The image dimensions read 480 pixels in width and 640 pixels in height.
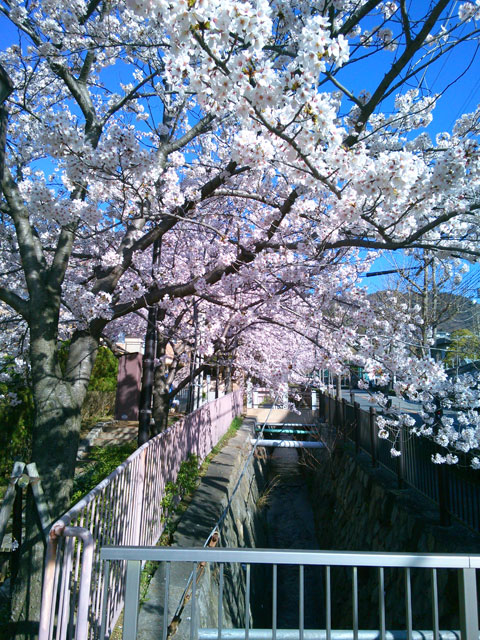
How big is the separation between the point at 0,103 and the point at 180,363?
616 cm

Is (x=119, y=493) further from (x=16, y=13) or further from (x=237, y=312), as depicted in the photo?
(x=16, y=13)

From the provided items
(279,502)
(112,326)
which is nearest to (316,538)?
(279,502)

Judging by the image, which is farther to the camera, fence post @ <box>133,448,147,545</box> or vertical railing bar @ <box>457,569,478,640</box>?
fence post @ <box>133,448,147,545</box>

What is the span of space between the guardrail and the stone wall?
169mm

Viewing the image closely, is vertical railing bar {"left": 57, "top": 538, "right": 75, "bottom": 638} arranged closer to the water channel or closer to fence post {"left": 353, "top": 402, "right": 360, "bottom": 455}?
the water channel

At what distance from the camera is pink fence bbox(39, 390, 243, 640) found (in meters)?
2.54

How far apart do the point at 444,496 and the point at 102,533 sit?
180 inches

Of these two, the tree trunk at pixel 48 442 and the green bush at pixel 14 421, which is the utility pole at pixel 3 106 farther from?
the green bush at pixel 14 421

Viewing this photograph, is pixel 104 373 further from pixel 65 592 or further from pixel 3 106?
pixel 65 592

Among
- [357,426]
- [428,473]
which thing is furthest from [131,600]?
[357,426]

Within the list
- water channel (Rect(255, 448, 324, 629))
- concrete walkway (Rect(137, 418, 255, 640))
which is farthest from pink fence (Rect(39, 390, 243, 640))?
water channel (Rect(255, 448, 324, 629))

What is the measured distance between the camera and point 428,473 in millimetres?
6875

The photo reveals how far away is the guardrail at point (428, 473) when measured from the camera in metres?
5.57

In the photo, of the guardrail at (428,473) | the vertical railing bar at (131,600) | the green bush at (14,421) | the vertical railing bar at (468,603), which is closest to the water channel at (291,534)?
the guardrail at (428,473)
